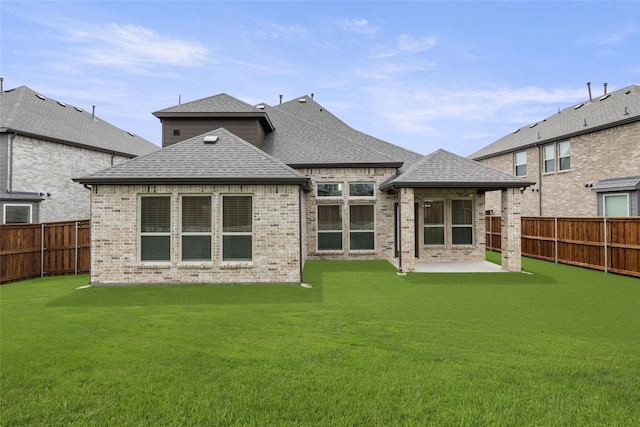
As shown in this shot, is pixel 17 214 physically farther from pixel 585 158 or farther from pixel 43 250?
pixel 585 158

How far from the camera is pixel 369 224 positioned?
49.3 feet

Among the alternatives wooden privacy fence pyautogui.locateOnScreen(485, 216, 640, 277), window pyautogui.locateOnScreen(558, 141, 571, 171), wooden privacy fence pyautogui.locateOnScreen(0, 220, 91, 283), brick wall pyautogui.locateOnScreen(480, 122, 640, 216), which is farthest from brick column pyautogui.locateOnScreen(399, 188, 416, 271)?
window pyautogui.locateOnScreen(558, 141, 571, 171)

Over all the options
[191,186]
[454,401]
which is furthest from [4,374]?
[191,186]

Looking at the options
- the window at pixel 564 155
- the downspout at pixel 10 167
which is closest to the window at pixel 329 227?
the downspout at pixel 10 167

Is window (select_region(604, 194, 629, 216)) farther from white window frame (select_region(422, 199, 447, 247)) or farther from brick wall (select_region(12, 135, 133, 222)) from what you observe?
brick wall (select_region(12, 135, 133, 222))

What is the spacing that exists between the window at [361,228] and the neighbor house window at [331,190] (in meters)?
0.82

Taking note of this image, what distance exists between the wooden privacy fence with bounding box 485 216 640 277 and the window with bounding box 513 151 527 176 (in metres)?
8.51

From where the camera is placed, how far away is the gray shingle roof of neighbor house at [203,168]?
984 cm

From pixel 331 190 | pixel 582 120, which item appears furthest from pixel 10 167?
pixel 582 120

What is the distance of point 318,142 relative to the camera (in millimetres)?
16562

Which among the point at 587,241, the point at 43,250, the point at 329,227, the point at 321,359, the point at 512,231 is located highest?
the point at 329,227

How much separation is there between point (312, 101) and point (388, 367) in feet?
62.4

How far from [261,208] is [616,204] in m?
17.0

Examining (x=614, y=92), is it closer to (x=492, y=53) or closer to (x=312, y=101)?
(x=492, y=53)
